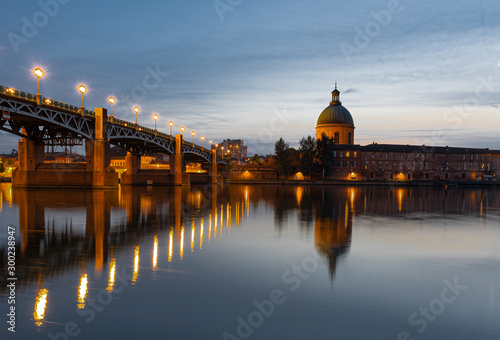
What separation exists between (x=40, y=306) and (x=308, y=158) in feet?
355

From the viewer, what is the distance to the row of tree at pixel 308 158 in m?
A: 115

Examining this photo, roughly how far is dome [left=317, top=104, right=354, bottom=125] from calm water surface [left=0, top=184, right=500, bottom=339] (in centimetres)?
11999

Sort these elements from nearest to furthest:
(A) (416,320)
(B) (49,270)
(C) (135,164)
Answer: (A) (416,320), (B) (49,270), (C) (135,164)

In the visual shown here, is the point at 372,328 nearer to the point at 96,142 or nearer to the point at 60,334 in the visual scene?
the point at 60,334

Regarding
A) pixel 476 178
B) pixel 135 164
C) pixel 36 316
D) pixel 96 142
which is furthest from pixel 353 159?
pixel 36 316

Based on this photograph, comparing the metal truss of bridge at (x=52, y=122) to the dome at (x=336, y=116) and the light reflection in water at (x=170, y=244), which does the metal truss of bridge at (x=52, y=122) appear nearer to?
the light reflection in water at (x=170, y=244)

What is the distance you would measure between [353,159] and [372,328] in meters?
123

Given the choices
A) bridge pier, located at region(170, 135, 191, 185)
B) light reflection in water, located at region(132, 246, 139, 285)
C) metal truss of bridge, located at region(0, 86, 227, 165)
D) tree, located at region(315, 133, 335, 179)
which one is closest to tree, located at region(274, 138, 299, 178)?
tree, located at region(315, 133, 335, 179)

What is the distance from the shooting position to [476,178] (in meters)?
134

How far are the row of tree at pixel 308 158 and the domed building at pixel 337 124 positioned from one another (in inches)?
706

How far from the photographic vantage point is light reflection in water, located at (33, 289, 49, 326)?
8.49m

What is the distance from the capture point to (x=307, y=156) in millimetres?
115188

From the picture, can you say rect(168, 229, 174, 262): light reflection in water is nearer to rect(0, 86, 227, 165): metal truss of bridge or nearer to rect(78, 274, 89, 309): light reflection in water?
rect(78, 274, 89, 309): light reflection in water

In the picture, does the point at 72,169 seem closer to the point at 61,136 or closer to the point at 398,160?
the point at 61,136
